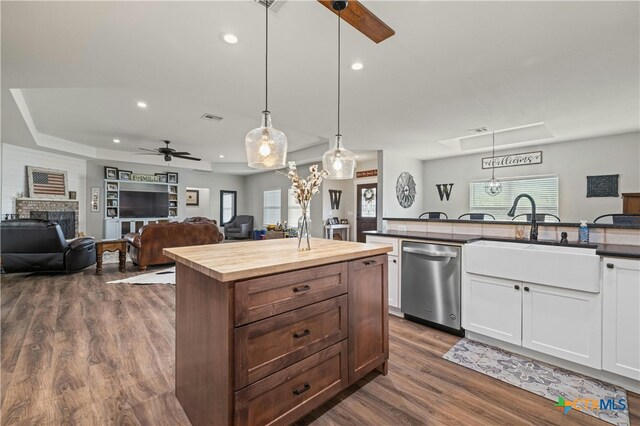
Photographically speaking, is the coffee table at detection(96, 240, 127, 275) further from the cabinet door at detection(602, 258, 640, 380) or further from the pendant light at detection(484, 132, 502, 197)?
the pendant light at detection(484, 132, 502, 197)

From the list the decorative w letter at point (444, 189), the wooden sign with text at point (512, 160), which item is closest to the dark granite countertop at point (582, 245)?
the wooden sign with text at point (512, 160)

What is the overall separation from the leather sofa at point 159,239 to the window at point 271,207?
424 cm

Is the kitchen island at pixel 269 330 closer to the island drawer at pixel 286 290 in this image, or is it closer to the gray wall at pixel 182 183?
the island drawer at pixel 286 290

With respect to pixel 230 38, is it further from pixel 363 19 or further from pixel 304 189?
pixel 304 189

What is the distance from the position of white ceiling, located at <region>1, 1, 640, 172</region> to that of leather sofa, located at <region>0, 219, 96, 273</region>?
1686 mm

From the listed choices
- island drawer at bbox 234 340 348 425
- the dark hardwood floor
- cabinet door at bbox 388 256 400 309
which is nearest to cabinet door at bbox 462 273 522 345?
the dark hardwood floor

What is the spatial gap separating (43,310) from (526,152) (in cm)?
831

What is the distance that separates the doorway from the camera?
26.9 feet

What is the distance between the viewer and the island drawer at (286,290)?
132cm

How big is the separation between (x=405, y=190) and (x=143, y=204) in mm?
7759

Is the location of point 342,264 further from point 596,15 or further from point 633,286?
point 596,15

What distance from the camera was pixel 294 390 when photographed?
1.54m

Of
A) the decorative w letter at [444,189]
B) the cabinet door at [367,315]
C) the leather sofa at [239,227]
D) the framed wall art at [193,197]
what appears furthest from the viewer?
the leather sofa at [239,227]

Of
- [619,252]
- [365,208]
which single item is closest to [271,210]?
[365,208]
